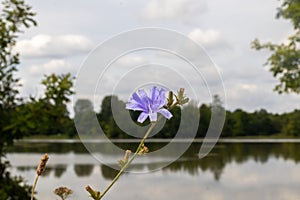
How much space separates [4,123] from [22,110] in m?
0.25

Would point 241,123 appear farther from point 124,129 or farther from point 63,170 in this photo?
point 124,129

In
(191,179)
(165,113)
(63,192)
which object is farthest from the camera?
(191,179)

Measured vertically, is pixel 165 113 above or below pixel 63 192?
above

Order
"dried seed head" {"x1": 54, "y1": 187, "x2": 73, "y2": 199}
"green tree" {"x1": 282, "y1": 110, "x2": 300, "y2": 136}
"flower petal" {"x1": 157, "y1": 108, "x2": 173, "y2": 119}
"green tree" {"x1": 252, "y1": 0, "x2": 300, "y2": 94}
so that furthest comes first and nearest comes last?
"green tree" {"x1": 282, "y1": 110, "x2": 300, "y2": 136} → "green tree" {"x1": 252, "y1": 0, "x2": 300, "y2": 94} → "dried seed head" {"x1": 54, "y1": 187, "x2": 73, "y2": 199} → "flower petal" {"x1": 157, "y1": 108, "x2": 173, "y2": 119}

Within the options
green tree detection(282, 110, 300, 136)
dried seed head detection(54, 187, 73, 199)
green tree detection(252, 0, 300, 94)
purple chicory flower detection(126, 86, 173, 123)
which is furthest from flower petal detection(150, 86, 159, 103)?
green tree detection(282, 110, 300, 136)

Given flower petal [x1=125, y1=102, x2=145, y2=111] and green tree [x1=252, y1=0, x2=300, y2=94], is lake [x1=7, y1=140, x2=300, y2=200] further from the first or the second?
flower petal [x1=125, y1=102, x2=145, y2=111]

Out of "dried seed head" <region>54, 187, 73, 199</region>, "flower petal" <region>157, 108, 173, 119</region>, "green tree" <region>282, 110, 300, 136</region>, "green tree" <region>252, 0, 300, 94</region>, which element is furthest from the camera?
"green tree" <region>282, 110, 300, 136</region>

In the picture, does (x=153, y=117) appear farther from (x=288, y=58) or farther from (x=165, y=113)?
(x=288, y=58)

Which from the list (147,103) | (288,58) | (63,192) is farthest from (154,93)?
(288,58)

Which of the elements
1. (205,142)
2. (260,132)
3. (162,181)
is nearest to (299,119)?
(260,132)

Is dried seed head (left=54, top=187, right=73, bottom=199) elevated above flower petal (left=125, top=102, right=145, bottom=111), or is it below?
below

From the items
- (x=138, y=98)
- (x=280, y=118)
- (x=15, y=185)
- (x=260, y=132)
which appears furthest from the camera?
(x=260, y=132)

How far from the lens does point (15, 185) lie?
350 centimetres

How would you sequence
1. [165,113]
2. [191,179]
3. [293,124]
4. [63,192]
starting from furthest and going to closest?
[293,124] → [191,179] → [63,192] → [165,113]
